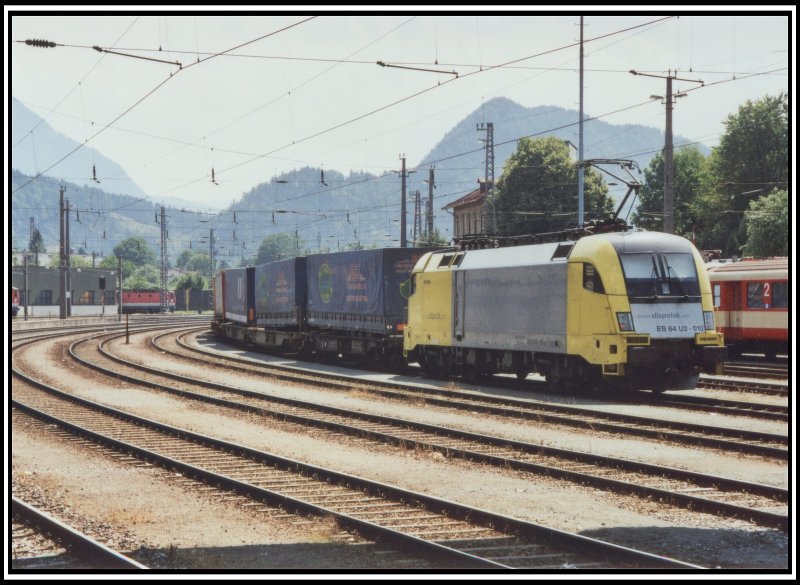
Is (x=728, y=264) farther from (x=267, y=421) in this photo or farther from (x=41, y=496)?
(x=41, y=496)

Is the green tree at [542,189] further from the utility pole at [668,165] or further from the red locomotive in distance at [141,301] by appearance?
the red locomotive in distance at [141,301]

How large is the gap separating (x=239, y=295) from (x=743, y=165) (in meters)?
34.4

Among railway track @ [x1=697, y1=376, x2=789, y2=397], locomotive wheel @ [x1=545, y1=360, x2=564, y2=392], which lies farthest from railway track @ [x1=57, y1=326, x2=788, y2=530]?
railway track @ [x1=697, y1=376, x2=789, y2=397]

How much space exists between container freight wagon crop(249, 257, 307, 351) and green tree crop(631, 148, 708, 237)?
3570 centimetres

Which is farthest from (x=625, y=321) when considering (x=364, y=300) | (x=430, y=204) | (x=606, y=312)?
(x=430, y=204)

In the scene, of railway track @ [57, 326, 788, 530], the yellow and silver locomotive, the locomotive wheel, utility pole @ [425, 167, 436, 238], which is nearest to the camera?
railway track @ [57, 326, 788, 530]

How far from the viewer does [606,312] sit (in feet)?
64.2

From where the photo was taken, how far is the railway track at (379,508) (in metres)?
8.34

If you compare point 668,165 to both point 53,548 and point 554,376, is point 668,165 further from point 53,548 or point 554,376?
point 53,548

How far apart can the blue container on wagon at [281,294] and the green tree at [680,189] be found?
117ft

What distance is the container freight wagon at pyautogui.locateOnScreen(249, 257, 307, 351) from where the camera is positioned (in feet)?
121

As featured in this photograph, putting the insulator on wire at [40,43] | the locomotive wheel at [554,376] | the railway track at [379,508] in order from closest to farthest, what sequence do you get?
the railway track at [379,508], the insulator on wire at [40,43], the locomotive wheel at [554,376]

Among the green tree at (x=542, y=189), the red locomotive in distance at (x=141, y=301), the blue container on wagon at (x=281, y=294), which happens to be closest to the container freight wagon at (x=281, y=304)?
the blue container on wagon at (x=281, y=294)

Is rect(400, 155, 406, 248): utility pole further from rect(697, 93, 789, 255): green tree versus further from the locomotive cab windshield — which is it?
the locomotive cab windshield
